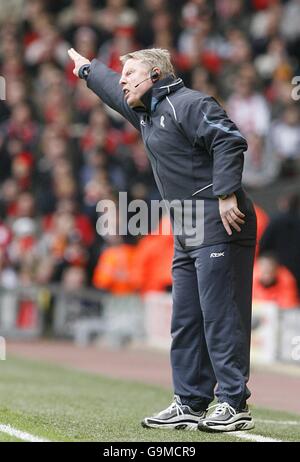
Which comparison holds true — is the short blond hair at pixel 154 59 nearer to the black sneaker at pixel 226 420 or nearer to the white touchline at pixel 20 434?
the black sneaker at pixel 226 420

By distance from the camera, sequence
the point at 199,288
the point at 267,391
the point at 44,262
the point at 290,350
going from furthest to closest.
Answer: the point at 44,262 → the point at 290,350 → the point at 267,391 → the point at 199,288

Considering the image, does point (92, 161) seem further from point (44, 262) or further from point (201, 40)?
→ point (201, 40)

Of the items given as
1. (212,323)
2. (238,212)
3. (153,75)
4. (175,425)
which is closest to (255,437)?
(175,425)

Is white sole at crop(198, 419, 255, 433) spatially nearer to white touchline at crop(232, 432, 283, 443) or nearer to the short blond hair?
white touchline at crop(232, 432, 283, 443)

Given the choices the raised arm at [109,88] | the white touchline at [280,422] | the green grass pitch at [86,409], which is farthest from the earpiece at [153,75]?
the white touchline at [280,422]

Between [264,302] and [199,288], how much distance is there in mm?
7103

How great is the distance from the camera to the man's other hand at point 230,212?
6.64m

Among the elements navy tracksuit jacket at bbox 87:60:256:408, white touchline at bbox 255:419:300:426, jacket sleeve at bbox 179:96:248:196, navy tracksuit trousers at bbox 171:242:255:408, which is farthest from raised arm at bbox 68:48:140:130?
white touchline at bbox 255:419:300:426

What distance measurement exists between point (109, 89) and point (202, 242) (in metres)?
1.19

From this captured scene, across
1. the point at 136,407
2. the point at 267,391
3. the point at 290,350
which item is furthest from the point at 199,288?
the point at 290,350

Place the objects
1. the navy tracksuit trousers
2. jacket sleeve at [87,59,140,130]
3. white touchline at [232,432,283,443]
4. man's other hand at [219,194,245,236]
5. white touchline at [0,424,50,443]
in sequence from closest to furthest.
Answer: white touchline at [0,424,50,443], white touchline at [232,432,283,443], man's other hand at [219,194,245,236], the navy tracksuit trousers, jacket sleeve at [87,59,140,130]

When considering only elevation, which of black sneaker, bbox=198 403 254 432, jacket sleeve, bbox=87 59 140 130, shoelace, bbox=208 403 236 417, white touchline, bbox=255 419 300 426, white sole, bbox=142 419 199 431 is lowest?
white touchline, bbox=255 419 300 426

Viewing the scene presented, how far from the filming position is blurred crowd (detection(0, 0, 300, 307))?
53.7 ft

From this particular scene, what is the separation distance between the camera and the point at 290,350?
13.1 m
